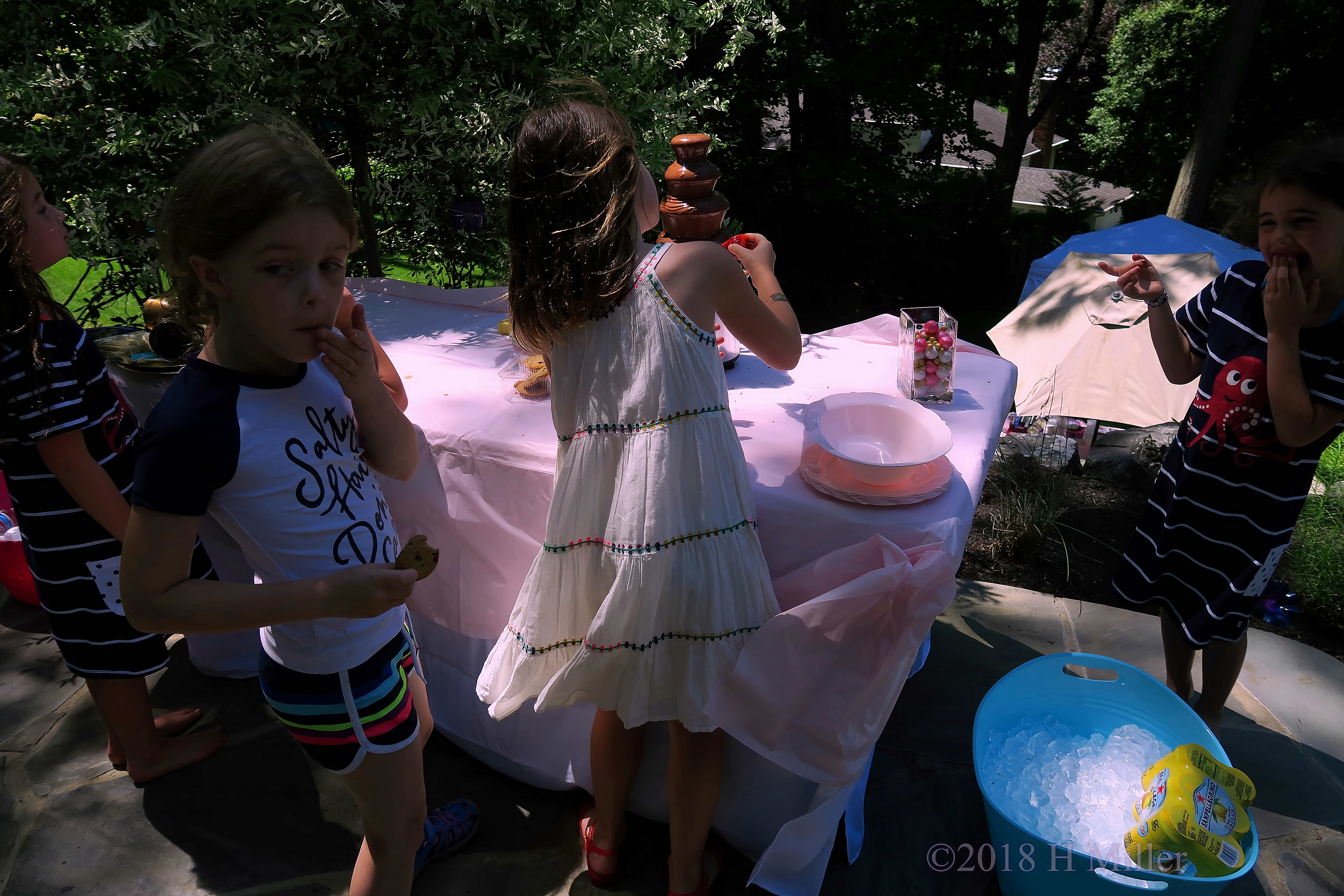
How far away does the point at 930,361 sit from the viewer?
2143 mm

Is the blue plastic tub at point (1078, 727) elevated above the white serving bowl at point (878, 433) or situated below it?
below

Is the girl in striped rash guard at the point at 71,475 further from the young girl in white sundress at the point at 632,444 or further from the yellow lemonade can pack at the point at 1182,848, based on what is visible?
the yellow lemonade can pack at the point at 1182,848

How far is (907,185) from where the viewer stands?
6.94m

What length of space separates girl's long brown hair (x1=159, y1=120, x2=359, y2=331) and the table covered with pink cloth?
Result: 0.88 m

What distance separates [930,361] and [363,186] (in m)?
2.52

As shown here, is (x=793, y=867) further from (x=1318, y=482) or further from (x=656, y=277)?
(x=1318, y=482)

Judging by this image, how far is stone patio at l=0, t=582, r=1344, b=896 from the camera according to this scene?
2.05 metres

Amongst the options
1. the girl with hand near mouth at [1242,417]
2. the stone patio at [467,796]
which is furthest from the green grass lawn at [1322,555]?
the girl with hand near mouth at [1242,417]

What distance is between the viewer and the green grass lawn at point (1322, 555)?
3189 millimetres

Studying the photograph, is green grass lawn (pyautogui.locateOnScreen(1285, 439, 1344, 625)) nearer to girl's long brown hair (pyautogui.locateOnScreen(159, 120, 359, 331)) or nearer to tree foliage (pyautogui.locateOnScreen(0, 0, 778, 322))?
tree foliage (pyautogui.locateOnScreen(0, 0, 778, 322))

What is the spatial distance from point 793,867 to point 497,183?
2.79 m

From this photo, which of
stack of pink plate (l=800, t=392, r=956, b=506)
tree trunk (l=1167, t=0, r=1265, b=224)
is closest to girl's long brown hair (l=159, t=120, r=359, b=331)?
stack of pink plate (l=800, t=392, r=956, b=506)

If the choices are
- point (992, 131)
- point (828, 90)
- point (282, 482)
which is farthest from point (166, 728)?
point (992, 131)

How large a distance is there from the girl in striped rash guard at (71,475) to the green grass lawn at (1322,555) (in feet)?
12.9
